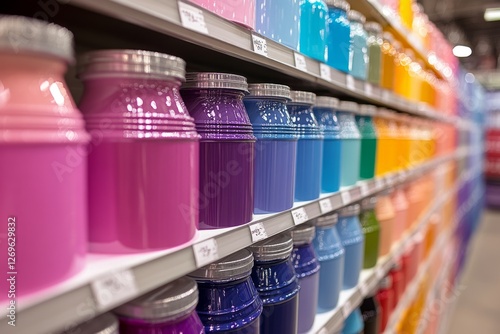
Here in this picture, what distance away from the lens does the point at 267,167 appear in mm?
1062

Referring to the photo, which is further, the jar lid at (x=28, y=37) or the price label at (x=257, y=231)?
the price label at (x=257, y=231)

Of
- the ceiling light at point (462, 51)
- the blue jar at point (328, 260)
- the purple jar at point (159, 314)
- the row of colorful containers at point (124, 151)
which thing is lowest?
the blue jar at point (328, 260)

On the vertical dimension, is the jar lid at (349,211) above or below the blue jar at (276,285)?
above

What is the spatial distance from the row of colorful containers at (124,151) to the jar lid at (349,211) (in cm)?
57

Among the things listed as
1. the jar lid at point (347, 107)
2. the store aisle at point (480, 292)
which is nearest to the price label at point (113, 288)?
the jar lid at point (347, 107)

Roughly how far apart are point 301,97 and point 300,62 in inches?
4.1

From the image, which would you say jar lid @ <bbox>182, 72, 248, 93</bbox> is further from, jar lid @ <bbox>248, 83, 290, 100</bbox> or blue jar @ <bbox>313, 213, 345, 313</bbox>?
blue jar @ <bbox>313, 213, 345, 313</bbox>

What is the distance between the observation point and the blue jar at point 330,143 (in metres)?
1.42

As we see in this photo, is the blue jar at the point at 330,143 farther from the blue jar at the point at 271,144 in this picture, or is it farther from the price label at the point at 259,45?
the price label at the point at 259,45

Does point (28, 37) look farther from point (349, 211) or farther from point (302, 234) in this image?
point (349, 211)

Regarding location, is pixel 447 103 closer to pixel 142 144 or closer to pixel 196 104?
pixel 196 104

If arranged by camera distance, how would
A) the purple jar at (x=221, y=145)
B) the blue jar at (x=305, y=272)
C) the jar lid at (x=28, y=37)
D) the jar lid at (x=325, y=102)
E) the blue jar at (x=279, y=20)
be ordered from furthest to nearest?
the jar lid at (x=325, y=102), the blue jar at (x=305, y=272), the blue jar at (x=279, y=20), the purple jar at (x=221, y=145), the jar lid at (x=28, y=37)

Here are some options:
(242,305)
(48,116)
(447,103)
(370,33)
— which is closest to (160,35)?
(48,116)

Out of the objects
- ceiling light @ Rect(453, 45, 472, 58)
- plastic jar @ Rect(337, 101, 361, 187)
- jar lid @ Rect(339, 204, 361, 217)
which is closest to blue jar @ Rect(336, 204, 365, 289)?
jar lid @ Rect(339, 204, 361, 217)
